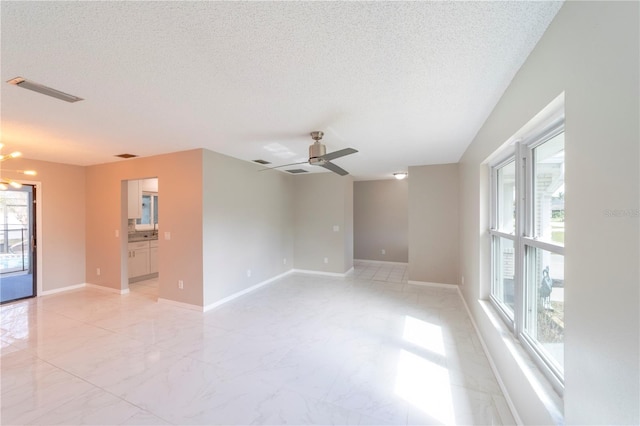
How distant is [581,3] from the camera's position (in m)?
1.04

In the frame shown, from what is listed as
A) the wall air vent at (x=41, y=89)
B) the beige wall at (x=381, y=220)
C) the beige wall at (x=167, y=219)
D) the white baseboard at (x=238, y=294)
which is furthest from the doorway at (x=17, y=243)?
the beige wall at (x=381, y=220)

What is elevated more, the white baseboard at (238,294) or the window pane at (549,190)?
the window pane at (549,190)

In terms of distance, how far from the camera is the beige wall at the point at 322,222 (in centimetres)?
588

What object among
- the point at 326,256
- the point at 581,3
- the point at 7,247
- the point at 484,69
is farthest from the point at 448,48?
the point at 7,247

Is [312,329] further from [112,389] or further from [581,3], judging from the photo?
[581,3]

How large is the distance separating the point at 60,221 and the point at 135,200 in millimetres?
1219

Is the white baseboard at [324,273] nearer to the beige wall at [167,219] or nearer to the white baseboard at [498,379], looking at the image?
the beige wall at [167,219]

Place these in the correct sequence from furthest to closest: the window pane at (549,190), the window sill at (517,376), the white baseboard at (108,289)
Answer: the white baseboard at (108,289) → the window pane at (549,190) → the window sill at (517,376)

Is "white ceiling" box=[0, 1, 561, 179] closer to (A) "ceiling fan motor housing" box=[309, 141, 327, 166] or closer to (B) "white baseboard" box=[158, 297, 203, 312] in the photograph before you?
(A) "ceiling fan motor housing" box=[309, 141, 327, 166]

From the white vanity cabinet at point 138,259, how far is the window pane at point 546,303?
21.2ft

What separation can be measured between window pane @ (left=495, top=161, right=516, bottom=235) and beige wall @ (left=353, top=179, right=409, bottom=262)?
4.32m

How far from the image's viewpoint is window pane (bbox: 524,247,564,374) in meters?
1.51

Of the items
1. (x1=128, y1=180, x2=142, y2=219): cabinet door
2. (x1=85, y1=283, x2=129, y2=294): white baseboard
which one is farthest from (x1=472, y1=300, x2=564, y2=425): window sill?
(x1=128, y1=180, x2=142, y2=219): cabinet door

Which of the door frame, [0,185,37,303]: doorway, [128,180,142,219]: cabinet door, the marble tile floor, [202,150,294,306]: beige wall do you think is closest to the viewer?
the marble tile floor
